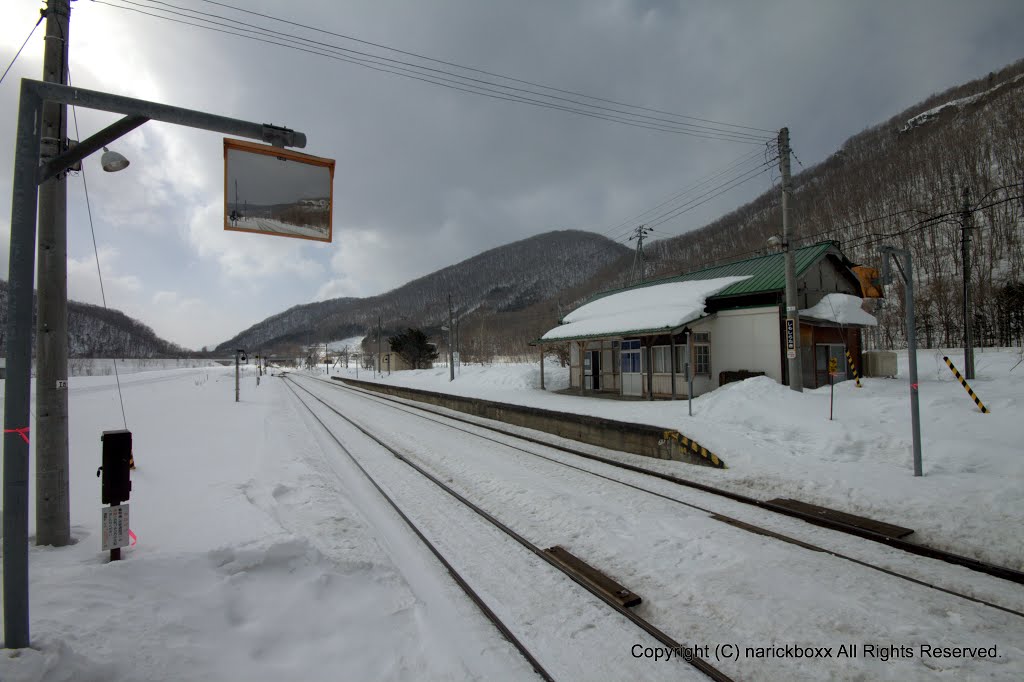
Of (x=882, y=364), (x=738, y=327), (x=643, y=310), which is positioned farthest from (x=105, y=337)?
(x=882, y=364)

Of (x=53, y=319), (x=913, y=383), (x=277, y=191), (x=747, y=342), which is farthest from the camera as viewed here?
(x=747, y=342)

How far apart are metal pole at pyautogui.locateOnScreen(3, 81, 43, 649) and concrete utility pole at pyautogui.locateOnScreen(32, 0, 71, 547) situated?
175 cm

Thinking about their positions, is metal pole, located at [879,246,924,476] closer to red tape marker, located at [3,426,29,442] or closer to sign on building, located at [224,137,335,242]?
sign on building, located at [224,137,335,242]

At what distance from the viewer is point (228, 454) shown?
33.2 ft

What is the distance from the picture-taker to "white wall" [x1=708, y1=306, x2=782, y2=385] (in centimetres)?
1723

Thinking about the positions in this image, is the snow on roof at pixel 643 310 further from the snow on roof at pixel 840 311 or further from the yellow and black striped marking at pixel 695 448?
the yellow and black striped marking at pixel 695 448

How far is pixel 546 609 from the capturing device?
3.99m

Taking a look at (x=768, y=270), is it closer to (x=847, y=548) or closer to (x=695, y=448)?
(x=695, y=448)

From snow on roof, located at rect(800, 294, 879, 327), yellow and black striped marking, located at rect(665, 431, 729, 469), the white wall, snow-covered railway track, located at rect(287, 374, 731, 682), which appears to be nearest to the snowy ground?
yellow and black striped marking, located at rect(665, 431, 729, 469)

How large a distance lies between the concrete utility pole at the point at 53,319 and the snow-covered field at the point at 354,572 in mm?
445

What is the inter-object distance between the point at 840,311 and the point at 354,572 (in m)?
19.7

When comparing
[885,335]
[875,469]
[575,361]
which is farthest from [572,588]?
[885,335]

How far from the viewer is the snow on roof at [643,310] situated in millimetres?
18406

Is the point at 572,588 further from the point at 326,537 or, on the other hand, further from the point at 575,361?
the point at 575,361
